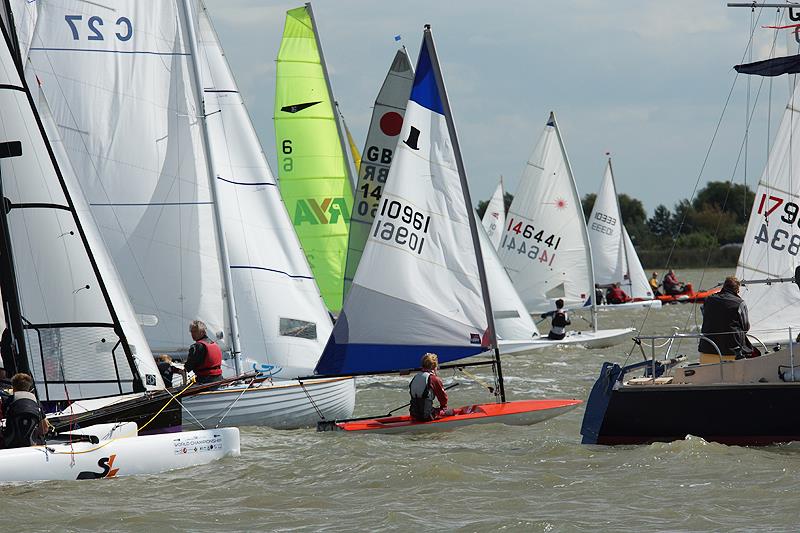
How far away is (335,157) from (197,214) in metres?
6.70

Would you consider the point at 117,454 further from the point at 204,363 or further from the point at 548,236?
the point at 548,236

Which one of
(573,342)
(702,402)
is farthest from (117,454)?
(573,342)

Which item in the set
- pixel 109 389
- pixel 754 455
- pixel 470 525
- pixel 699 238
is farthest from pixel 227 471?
pixel 699 238

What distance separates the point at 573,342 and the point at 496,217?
65.9ft

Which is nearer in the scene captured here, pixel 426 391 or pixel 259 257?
pixel 426 391

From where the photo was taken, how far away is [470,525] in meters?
9.86

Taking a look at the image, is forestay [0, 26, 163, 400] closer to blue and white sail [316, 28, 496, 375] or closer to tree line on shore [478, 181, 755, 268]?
blue and white sail [316, 28, 496, 375]

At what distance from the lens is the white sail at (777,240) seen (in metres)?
14.4

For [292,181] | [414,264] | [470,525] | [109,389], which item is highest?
[292,181]

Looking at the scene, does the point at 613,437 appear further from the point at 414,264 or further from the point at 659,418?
the point at 414,264

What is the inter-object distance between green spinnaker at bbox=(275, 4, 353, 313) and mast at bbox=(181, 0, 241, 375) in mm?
5901

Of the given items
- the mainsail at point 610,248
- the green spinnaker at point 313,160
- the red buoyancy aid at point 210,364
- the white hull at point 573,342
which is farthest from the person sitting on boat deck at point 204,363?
the mainsail at point 610,248

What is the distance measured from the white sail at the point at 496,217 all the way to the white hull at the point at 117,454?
32450 mm

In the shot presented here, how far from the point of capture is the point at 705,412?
40.2ft
